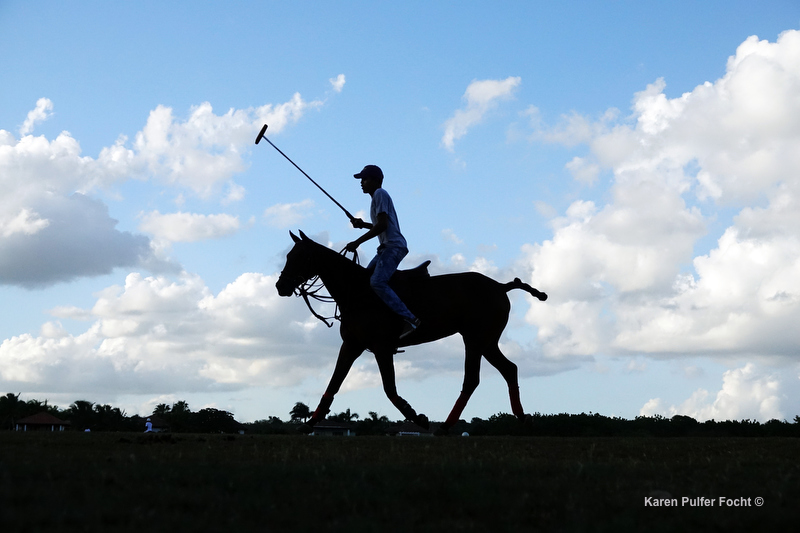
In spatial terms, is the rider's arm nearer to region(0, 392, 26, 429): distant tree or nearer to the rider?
the rider

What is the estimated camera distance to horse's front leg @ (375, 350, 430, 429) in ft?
46.1

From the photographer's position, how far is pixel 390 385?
46.1ft

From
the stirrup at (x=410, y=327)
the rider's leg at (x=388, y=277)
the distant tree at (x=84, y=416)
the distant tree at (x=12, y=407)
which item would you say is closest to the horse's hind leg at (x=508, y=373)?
the stirrup at (x=410, y=327)

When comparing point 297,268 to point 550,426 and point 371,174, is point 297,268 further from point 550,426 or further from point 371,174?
point 550,426

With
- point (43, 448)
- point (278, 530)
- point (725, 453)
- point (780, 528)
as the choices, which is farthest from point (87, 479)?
point (725, 453)

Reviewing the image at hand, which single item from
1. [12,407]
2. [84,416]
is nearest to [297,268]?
[84,416]

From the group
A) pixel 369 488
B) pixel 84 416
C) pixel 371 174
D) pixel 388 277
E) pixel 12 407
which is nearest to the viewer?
pixel 369 488

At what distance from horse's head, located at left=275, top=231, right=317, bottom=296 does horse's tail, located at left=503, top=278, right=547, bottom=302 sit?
12.8ft

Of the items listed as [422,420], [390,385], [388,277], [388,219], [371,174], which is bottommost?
[422,420]

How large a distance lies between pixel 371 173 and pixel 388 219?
112 centimetres

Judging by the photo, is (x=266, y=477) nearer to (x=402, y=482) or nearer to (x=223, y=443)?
(x=402, y=482)

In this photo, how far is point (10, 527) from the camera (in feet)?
16.5

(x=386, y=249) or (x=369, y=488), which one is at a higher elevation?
(x=386, y=249)

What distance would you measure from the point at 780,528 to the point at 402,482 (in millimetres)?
3006
